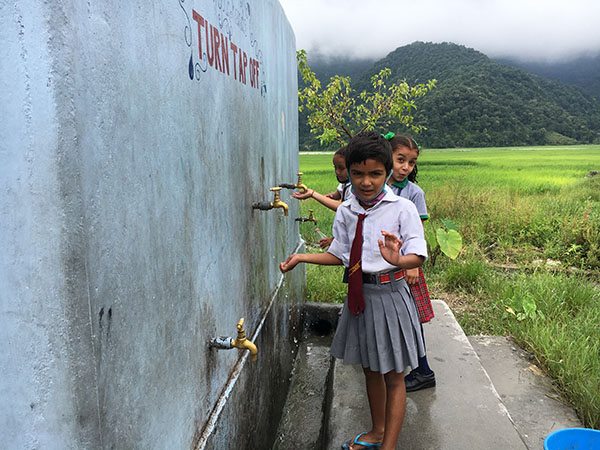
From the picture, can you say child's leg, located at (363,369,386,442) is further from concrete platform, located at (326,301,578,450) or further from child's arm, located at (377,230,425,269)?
child's arm, located at (377,230,425,269)

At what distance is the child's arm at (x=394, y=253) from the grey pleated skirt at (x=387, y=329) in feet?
0.63

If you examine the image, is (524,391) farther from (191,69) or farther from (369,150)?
(191,69)

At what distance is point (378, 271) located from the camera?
77.4 inches

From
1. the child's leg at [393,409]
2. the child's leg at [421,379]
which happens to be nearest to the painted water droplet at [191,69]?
the child's leg at [393,409]

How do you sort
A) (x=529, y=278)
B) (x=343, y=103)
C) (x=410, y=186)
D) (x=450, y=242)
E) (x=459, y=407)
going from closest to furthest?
1. (x=459, y=407)
2. (x=410, y=186)
3. (x=450, y=242)
4. (x=529, y=278)
5. (x=343, y=103)

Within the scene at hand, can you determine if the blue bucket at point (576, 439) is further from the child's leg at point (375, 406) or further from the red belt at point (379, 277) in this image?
the red belt at point (379, 277)

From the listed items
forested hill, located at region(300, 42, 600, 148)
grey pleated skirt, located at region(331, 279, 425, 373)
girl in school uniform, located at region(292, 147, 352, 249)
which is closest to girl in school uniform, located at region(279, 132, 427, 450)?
grey pleated skirt, located at region(331, 279, 425, 373)

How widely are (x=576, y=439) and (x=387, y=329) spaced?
79 centimetres

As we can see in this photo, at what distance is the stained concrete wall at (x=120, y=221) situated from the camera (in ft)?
2.54

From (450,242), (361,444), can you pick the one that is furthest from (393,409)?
(450,242)

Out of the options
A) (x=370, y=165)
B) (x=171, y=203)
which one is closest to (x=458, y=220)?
(x=370, y=165)

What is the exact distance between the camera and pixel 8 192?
75 cm

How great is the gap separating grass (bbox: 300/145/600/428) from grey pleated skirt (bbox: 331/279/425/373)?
141 centimetres

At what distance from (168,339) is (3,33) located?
864 millimetres
